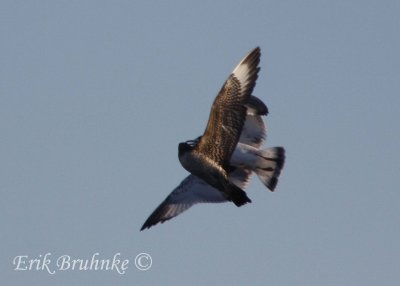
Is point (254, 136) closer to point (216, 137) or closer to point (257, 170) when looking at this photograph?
point (257, 170)

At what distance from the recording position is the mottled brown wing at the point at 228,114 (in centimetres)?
1958

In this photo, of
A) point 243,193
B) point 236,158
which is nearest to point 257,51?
point 243,193

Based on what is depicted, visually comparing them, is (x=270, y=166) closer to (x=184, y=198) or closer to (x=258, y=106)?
(x=258, y=106)

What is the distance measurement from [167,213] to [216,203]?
77 centimetres

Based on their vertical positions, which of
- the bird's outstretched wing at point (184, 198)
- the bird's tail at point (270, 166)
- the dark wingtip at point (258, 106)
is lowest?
the bird's outstretched wing at point (184, 198)

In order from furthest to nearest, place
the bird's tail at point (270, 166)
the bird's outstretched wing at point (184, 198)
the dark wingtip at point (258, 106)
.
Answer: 1. the dark wingtip at point (258, 106)
2. the bird's tail at point (270, 166)
3. the bird's outstretched wing at point (184, 198)

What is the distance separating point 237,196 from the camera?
65.4 ft

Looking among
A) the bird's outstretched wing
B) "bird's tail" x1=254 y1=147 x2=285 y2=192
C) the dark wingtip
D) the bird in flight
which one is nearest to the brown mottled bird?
the bird in flight

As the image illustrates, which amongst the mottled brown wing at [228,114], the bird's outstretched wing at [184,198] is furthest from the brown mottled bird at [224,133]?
the bird's outstretched wing at [184,198]

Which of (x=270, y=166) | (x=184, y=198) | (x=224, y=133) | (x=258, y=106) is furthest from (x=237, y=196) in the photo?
(x=258, y=106)

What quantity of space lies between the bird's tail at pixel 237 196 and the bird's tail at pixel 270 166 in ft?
11.0

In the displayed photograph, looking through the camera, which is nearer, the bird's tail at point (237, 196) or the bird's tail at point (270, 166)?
the bird's tail at point (237, 196)

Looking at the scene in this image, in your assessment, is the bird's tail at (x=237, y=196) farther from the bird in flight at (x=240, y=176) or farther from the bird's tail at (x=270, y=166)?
the bird's tail at (x=270, y=166)

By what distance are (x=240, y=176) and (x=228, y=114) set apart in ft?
13.7
